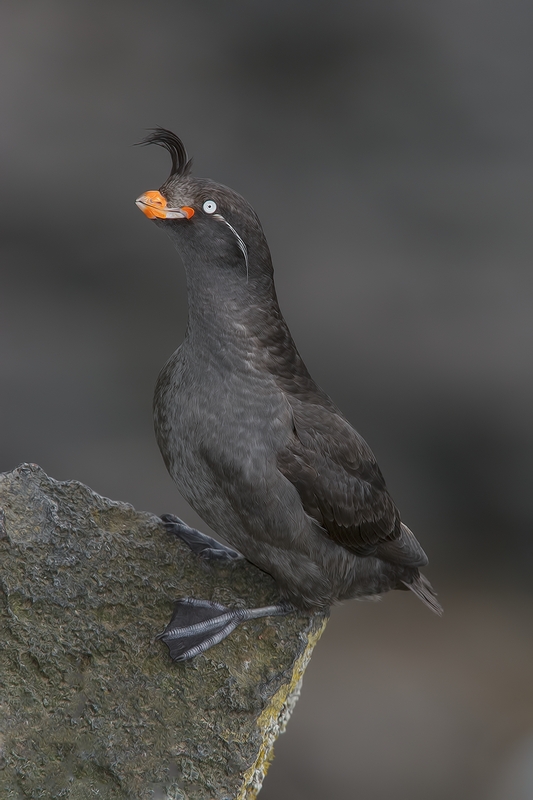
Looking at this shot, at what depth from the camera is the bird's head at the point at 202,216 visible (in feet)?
9.68

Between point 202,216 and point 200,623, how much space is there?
1398 mm

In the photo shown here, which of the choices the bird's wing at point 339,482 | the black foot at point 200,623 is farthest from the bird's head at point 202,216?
the black foot at point 200,623

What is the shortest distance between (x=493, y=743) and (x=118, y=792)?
3.95 metres

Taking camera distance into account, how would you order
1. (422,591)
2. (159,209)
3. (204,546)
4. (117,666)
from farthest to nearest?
(422,591)
(204,546)
(117,666)
(159,209)

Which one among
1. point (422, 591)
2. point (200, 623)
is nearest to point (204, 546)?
point (200, 623)

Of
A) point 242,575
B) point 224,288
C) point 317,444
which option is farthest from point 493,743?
point 224,288

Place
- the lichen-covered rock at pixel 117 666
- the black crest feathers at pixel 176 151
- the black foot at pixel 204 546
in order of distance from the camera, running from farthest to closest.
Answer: the black foot at pixel 204 546, the black crest feathers at pixel 176 151, the lichen-covered rock at pixel 117 666

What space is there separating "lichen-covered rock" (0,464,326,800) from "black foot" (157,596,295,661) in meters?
0.04

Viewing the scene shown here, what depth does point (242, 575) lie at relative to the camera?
3.56m

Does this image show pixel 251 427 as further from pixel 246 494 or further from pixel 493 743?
pixel 493 743

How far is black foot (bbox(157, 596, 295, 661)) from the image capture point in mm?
3127

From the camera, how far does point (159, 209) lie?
115 inches

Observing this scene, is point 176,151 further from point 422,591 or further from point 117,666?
point 422,591

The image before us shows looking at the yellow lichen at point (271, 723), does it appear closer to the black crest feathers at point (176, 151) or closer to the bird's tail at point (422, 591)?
the bird's tail at point (422, 591)
